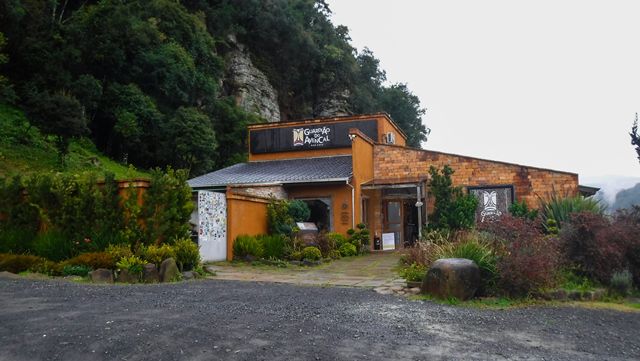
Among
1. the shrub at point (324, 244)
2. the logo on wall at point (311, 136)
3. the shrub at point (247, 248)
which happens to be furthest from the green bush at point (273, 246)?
the logo on wall at point (311, 136)

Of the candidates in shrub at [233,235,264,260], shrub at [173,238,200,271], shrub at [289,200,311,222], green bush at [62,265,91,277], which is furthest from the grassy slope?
shrub at [173,238,200,271]

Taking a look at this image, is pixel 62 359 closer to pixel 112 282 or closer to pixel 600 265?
pixel 112 282

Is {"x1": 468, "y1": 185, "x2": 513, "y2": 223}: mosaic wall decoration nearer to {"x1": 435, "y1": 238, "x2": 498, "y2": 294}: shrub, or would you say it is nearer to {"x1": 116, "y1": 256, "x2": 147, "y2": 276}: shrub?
{"x1": 435, "y1": 238, "x2": 498, "y2": 294}: shrub

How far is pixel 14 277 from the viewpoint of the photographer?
381 inches

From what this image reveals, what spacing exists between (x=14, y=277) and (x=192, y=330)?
644cm

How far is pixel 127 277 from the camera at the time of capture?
30.8ft

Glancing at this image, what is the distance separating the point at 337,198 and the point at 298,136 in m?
5.99

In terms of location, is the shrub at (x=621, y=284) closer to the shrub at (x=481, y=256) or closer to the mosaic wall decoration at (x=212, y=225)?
the shrub at (x=481, y=256)

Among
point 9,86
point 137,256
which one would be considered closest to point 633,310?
point 137,256

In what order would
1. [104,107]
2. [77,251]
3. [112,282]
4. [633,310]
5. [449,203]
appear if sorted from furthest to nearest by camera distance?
[104,107]
[449,203]
[77,251]
[112,282]
[633,310]

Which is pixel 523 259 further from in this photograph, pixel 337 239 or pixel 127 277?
pixel 337 239

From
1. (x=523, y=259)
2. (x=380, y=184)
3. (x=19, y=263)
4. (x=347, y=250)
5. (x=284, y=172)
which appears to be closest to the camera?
(x=523, y=259)

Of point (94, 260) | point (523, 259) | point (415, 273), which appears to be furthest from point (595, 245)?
point (94, 260)

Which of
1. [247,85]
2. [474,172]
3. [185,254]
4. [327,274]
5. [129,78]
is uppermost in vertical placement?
[247,85]
